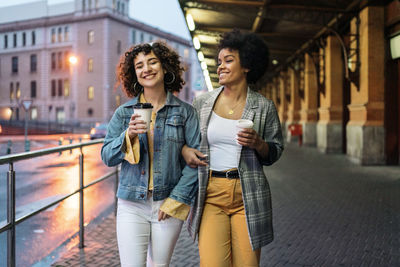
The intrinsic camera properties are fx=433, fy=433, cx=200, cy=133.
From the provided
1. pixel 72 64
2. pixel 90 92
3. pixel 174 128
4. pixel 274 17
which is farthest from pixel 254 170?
pixel 72 64

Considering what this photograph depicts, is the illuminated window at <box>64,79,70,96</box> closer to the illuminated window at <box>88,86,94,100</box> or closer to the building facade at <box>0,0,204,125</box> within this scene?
the building facade at <box>0,0,204,125</box>

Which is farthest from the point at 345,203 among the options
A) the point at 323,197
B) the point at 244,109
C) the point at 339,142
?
the point at 339,142

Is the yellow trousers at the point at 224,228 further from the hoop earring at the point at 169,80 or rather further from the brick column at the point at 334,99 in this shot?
the brick column at the point at 334,99

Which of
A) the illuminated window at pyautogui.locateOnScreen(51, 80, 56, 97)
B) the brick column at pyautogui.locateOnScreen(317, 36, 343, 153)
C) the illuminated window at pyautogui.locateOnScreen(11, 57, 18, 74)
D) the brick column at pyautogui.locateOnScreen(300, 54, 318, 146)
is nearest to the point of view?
the brick column at pyautogui.locateOnScreen(317, 36, 343, 153)

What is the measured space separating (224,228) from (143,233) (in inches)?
19.4

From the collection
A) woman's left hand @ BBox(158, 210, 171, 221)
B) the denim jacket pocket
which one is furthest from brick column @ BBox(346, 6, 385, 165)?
woman's left hand @ BBox(158, 210, 171, 221)

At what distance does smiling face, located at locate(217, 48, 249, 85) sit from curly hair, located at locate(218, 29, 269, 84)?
26 millimetres

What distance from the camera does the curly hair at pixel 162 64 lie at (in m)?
2.74

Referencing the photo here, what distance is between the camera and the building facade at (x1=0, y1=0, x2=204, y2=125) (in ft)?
192

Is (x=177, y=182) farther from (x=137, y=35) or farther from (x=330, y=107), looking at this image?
(x=137, y=35)

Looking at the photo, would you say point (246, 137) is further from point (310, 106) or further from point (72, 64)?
point (72, 64)

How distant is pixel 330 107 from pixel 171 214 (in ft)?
51.9

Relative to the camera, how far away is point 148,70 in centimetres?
269

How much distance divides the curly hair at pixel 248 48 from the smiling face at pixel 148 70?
0.45 m
